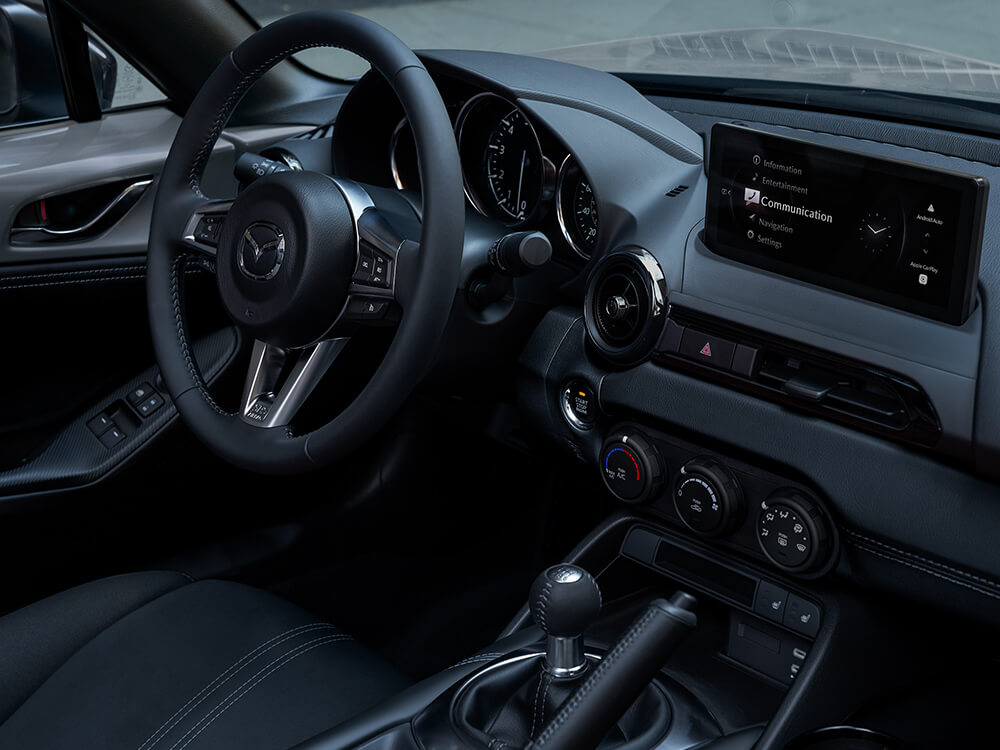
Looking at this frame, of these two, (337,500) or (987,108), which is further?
(337,500)

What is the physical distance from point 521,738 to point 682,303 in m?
0.55

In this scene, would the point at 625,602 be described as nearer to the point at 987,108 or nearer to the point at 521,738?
the point at 521,738

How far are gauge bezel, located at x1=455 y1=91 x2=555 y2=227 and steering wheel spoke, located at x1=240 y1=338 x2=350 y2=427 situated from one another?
305 millimetres

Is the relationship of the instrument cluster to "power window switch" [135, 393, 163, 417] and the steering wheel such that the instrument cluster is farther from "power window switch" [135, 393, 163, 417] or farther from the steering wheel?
"power window switch" [135, 393, 163, 417]

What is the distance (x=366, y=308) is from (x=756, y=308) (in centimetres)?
46

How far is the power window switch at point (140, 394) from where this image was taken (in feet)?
6.40

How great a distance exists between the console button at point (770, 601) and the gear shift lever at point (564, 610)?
32 centimetres

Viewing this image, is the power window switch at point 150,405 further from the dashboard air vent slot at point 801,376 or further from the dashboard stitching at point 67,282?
the dashboard air vent slot at point 801,376

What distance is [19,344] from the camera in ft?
6.28

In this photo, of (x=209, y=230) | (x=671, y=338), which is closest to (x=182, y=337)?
(x=209, y=230)

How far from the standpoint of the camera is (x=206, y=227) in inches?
56.9

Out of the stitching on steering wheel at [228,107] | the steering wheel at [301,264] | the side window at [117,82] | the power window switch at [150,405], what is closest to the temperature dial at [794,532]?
the steering wheel at [301,264]

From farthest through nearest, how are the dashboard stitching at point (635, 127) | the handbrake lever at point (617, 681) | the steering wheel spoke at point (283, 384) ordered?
1. the dashboard stitching at point (635, 127)
2. the steering wheel spoke at point (283, 384)
3. the handbrake lever at point (617, 681)

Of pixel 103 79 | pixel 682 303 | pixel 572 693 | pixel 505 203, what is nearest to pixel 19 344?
pixel 103 79
